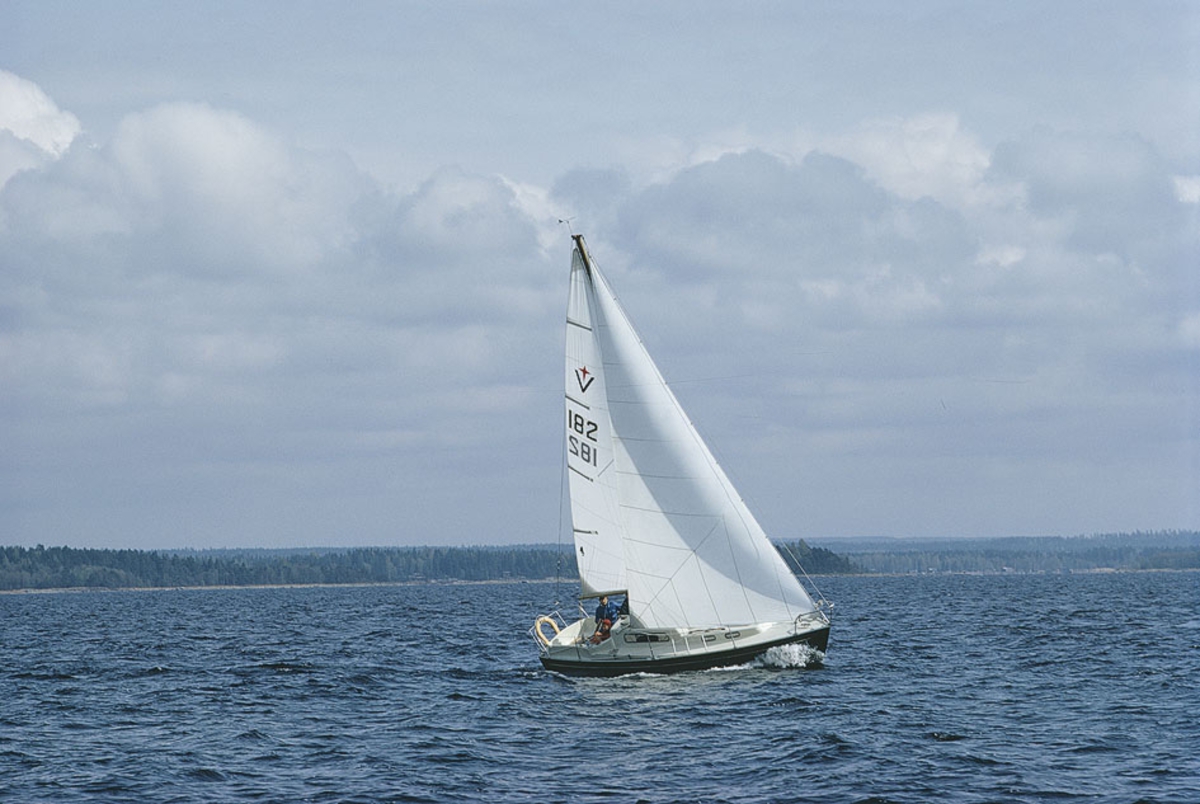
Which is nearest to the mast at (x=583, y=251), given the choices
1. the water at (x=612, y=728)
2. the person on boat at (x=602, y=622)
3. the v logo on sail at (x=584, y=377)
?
the v logo on sail at (x=584, y=377)

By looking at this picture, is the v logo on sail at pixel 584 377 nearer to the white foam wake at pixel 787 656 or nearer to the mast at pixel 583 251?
Answer: the mast at pixel 583 251

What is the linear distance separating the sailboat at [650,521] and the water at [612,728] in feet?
4.24

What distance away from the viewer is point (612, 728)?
108 ft

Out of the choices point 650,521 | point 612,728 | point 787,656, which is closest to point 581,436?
point 650,521

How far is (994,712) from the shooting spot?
115 feet

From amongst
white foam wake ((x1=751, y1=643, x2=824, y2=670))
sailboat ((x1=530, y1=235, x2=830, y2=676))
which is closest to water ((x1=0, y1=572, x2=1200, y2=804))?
white foam wake ((x1=751, y1=643, x2=824, y2=670))

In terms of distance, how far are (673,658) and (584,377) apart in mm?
8866

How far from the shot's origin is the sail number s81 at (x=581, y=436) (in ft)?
132

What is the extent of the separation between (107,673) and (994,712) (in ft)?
110

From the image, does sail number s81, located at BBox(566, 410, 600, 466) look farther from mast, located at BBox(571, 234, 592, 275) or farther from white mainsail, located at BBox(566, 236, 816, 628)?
mast, located at BBox(571, 234, 592, 275)

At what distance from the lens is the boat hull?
4006cm

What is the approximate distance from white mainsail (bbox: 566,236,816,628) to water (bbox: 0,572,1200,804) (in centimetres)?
253

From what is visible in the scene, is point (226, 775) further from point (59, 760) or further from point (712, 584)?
point (712, 584)

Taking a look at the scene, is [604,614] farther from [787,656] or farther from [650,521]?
[787,656]
